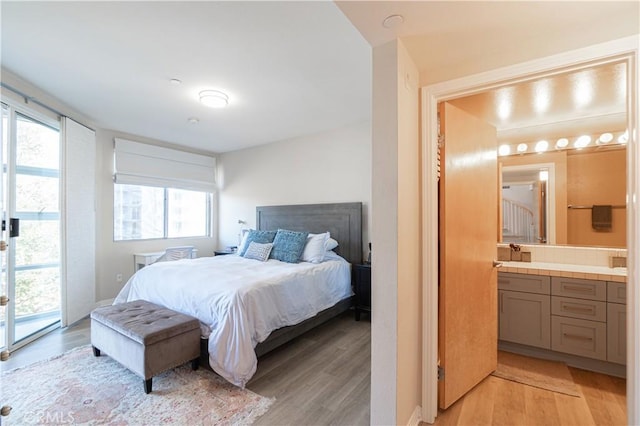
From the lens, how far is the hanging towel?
8.36ft

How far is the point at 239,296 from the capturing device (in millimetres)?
2223

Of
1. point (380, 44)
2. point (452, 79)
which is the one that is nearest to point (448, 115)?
point (452, 79)

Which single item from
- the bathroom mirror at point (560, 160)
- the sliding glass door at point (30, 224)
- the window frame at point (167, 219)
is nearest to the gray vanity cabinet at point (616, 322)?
the bathroom mirror at point (560, 160)

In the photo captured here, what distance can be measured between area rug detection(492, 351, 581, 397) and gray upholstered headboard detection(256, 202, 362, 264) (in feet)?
6.10

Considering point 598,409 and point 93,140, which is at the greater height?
point 93,140

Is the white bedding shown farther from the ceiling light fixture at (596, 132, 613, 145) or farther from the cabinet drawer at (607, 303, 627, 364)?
the ceiling light fixture at (596, 132, 613, 145)

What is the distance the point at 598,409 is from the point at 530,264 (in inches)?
46.7

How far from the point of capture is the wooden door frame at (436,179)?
1.32 metres

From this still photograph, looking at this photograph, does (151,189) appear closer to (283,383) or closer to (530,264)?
(283,383)

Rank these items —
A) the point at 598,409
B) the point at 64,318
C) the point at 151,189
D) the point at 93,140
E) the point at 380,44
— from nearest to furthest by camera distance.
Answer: the point at 380,44 < the point at 598,409 < the point at 64,318 < the point at 93,140 < the point at 151,189

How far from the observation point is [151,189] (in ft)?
15.5

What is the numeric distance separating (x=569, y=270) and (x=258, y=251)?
3159 millimetres

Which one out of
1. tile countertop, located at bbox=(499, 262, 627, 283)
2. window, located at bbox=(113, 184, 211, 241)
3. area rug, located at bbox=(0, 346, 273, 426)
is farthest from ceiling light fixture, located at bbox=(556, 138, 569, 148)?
window, located at bbox=(113, 184, 211, 241)

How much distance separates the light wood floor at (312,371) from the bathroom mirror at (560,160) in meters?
1.95
